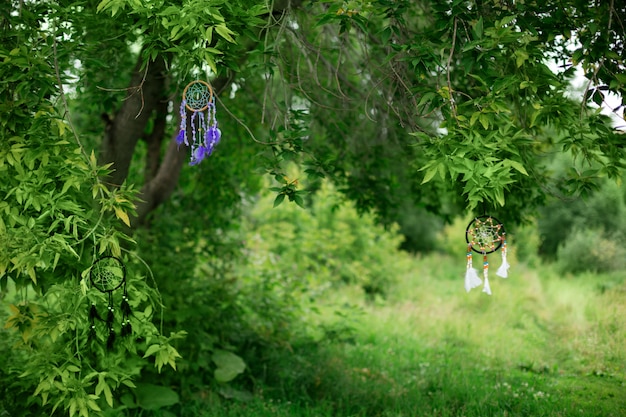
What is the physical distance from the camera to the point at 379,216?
615cm

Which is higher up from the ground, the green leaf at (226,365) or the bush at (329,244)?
the bush at (329,244)

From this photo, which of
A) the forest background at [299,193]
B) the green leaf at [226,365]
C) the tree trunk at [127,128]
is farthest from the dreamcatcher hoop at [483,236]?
the green leaf at [226,365]

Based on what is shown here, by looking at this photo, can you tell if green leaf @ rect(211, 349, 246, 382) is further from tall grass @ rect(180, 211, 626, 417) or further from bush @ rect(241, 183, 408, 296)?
bush @ rect(241, 183, 408, 296)

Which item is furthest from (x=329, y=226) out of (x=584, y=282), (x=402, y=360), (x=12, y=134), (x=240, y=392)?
(x=12, y=134)

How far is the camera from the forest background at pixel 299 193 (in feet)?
10.2

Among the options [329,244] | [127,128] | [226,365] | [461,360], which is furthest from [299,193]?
[329,244]

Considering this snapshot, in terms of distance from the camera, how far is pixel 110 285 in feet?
10.6

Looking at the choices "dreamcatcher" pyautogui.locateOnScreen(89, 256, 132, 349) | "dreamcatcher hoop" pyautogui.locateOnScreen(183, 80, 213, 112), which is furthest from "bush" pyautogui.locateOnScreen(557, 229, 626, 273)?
"dreamcatcher" pyautogui.locateOnScreen(89, 256, 132, 349)

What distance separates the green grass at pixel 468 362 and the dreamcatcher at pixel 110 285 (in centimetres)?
207

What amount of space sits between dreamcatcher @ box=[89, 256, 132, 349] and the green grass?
2.07 metres

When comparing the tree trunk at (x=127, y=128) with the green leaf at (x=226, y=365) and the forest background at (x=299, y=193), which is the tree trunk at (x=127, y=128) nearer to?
the forest background at (x=299, y=193)

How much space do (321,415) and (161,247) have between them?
255 centimetres

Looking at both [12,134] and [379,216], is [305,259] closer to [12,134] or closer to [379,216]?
[379,216]

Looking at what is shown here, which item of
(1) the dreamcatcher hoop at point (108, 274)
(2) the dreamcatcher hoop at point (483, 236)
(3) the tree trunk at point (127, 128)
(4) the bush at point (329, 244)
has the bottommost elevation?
(1) the dreamcatcher hoop at point (108, 274)
